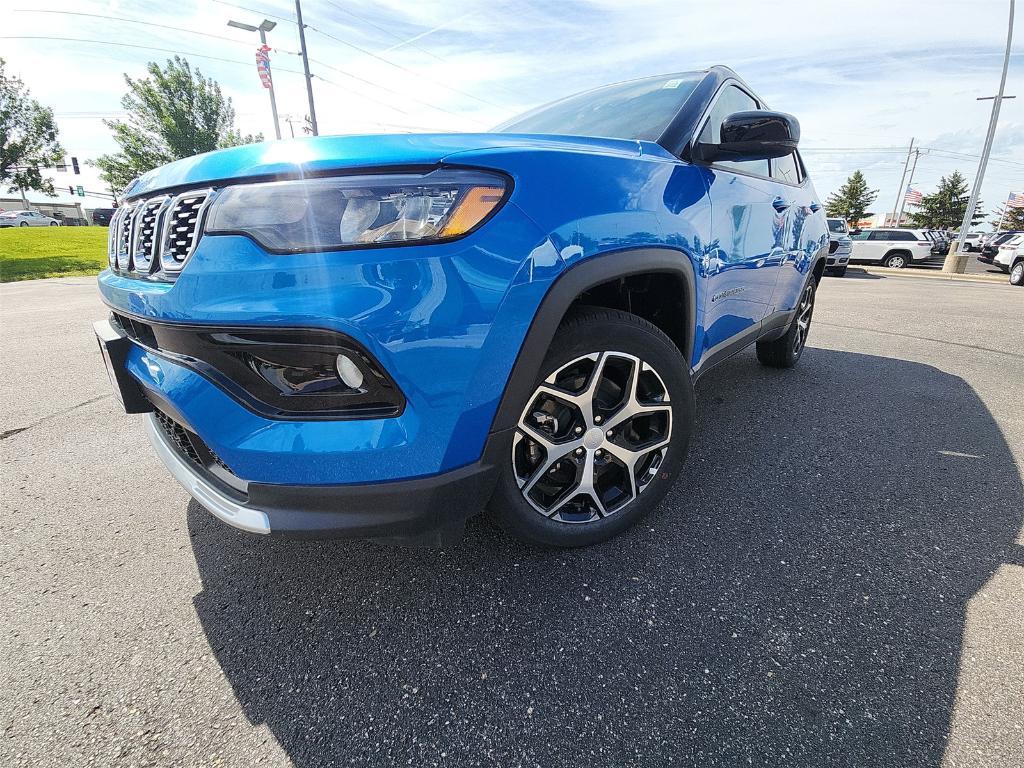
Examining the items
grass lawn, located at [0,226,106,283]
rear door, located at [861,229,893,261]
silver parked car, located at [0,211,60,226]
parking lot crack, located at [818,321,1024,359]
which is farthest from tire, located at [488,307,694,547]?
silver parked car, located at [0,211,60,226]

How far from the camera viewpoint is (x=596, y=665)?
138cm

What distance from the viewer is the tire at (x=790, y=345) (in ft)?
12.9

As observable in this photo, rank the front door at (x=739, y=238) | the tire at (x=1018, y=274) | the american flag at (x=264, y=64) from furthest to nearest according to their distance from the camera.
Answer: the american flag at (x=264, y=64)
the tire at (x=1018, y=274)
the front door at (x=739, y=238)

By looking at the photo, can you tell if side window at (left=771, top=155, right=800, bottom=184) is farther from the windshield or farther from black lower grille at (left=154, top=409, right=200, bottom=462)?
black lower grille at (left=154, top=409, right=200, bottom=462)

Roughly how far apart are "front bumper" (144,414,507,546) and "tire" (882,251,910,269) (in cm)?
2362

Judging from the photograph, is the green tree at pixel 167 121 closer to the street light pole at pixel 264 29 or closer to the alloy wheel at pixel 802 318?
the street light pole at pixel 264 29

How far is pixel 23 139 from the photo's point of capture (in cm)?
2358

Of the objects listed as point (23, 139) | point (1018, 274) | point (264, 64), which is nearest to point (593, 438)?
point (1018, 274)

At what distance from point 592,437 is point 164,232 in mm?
1330

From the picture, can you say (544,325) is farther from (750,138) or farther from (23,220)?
(23,220)

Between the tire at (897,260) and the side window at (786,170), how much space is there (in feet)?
66.7

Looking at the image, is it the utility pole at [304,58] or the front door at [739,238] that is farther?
the utility pole at [304,58]

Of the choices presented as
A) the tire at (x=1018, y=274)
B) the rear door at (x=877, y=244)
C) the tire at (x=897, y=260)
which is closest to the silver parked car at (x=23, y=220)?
the rear door at (x=877, y=244)

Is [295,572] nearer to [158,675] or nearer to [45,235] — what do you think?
[158,675]
